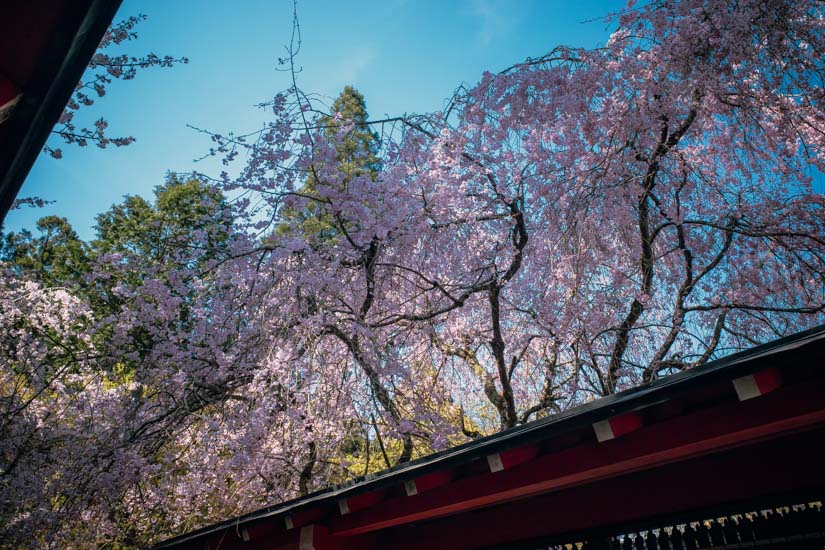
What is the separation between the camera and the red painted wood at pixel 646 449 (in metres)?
2.06

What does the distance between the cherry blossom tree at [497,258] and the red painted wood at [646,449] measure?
68.7 inches

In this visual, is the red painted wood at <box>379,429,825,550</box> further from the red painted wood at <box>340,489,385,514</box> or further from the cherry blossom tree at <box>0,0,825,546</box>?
the cherry blossom tree at <box>0,0,825,546</box>

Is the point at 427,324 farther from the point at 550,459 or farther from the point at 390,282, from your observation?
the point at 550,459

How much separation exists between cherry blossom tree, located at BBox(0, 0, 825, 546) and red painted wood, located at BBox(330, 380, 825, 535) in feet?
5.73

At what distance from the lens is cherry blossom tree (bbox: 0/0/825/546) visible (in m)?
4.76

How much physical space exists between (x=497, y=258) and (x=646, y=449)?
3734 millimetres

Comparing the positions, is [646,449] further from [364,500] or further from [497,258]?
[497,258]

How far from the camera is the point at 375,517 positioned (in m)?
3.16

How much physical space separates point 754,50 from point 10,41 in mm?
4930

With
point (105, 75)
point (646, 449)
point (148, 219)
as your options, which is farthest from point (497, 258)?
point (148, 219)

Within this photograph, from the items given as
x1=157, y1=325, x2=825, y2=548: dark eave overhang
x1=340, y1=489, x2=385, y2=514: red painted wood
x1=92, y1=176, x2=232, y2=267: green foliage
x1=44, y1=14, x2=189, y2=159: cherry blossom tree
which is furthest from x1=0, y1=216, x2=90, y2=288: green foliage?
x1=157, y1=325, x2=825, y2=548: dark eave overhang

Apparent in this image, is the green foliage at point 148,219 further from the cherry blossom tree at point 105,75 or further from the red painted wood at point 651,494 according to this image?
the red painted wood at point 651,494

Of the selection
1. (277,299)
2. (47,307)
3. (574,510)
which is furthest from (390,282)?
(47,307)

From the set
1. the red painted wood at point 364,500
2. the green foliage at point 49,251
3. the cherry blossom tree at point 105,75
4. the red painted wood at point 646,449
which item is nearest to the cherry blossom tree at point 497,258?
the cherry blossom tree at point 105,75
